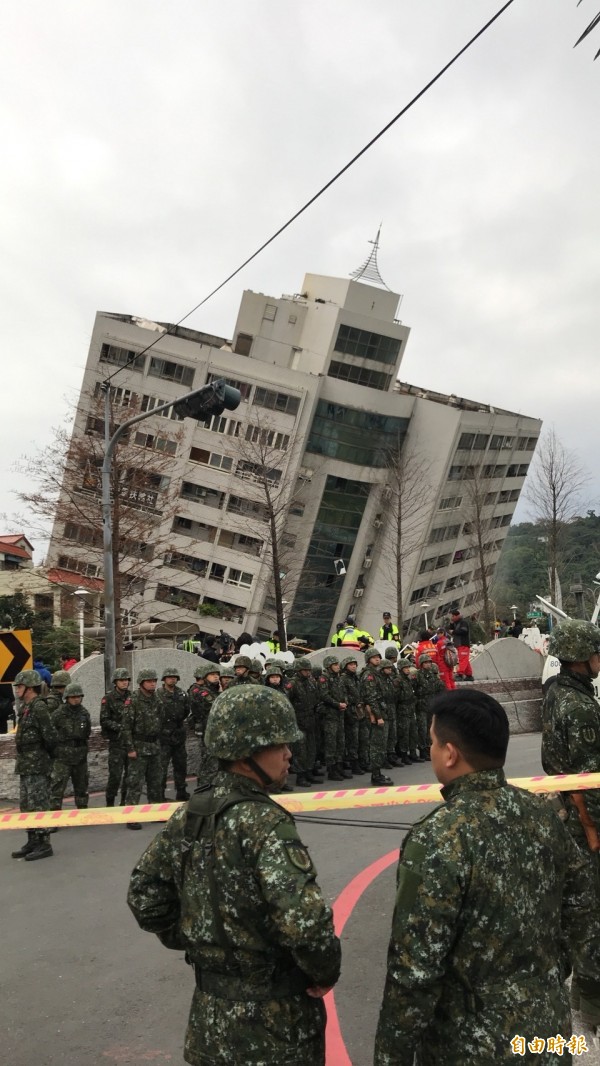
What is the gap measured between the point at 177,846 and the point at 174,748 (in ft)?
30.0

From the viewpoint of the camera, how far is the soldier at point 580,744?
461 centimetres

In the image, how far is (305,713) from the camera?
530 inches

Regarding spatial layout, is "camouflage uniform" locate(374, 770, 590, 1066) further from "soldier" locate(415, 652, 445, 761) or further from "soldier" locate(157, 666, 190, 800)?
"soldier" locate(415, 652, 445, 761)

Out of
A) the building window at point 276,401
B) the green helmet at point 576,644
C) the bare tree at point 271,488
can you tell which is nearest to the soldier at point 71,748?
the green helmet at point 576,644

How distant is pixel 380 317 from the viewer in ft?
192

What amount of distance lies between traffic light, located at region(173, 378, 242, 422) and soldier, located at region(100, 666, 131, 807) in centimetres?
379

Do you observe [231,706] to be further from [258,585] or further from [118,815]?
[258,585]

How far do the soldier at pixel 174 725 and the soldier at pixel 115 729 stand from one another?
54 cm

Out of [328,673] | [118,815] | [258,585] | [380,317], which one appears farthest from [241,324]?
[118,815]

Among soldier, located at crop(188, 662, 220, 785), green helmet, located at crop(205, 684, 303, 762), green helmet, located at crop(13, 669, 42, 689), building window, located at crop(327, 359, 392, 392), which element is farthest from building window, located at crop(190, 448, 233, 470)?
green helmet, located at crop(205, 684, 303, 762)

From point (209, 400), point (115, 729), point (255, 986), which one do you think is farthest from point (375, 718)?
point (255, 986)

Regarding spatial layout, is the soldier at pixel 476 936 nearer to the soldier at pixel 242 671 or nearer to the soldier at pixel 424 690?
the soldier at pixel 242 671

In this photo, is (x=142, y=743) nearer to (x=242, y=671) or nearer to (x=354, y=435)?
(x=242, y=671)

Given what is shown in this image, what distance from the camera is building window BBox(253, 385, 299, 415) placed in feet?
175
